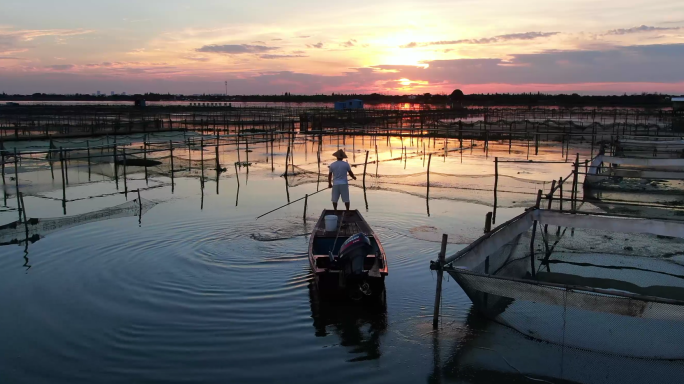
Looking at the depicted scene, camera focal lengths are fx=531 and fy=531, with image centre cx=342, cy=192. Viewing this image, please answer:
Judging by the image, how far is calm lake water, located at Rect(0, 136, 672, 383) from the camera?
509 cm

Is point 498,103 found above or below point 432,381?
above

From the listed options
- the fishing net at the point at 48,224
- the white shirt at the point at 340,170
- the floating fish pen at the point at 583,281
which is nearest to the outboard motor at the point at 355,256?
the floating fish pen at the point at 583,281

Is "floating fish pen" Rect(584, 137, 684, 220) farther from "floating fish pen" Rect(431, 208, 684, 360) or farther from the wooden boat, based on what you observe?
the wooden boat

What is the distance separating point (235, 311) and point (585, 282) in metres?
4.85

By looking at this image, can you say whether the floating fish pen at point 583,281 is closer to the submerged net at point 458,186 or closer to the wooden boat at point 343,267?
the wooden boat at point 343,267

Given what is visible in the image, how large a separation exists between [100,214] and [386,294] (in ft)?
23.0

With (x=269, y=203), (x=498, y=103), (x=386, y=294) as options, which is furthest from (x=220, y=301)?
(x=498, y=103)

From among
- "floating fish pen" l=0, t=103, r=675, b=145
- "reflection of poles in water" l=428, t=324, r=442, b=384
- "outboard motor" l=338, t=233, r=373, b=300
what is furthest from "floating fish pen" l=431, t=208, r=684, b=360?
"floating fish pen" l=0, t=103, r=675, b=145

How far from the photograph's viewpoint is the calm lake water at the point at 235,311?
16.7 feet

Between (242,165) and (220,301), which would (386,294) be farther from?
(242,165)

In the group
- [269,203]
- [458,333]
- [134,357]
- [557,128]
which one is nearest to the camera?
[134,357]

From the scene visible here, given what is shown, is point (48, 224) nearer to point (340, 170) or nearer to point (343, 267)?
point (340, 170)

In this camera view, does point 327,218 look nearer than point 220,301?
No

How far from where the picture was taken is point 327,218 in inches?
324
